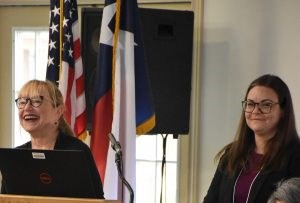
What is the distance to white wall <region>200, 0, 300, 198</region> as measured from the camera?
262cm

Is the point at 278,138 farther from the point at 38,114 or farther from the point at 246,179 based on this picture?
the point at 38,114

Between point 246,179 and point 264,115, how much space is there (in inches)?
11.2

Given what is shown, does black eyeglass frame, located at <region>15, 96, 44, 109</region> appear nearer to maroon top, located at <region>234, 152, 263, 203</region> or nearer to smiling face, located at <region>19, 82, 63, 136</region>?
smiling face, located at <region>19, 82, 63, 136</region>

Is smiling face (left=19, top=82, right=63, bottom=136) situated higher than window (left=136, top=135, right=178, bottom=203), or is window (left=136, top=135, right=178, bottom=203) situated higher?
smiling face (left=19, top=82, right=63, bottom=136)

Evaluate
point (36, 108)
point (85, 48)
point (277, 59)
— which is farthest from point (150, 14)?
point (36, 108)

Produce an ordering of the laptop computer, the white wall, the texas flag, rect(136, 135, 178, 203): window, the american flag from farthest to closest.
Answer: rect(136, 135, 178, 203): window, the white wall, the american flag, the texas flag, the laptop computer

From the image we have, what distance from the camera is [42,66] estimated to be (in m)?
3.12

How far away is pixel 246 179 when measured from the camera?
1860 millimetres

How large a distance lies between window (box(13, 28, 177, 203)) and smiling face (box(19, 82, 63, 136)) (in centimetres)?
121

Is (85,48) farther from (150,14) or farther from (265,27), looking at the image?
(265,27)

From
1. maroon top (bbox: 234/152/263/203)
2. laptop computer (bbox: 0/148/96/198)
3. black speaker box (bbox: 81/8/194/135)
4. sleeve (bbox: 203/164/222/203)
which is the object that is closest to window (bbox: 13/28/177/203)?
black speaker box (bbox: 81/8/194/135)

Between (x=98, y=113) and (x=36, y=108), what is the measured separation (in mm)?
549

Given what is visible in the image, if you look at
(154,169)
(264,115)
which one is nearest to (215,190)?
(264,115)

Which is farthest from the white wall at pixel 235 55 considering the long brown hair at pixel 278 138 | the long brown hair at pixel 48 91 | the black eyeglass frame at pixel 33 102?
the black eyeglass frame at pixel 33 102
